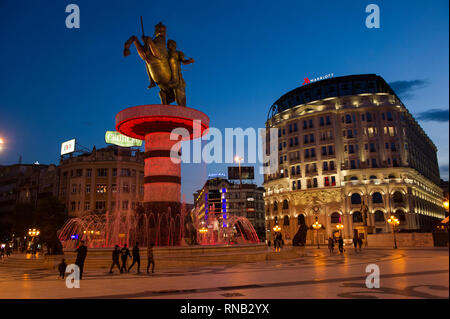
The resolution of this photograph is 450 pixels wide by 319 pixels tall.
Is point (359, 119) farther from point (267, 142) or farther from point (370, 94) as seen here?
point (267, 142)

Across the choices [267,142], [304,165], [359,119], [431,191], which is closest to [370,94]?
[359,119]

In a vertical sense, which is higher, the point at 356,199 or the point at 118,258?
the point at 356,199

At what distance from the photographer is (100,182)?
64938mm

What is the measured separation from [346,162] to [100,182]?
1836 inches

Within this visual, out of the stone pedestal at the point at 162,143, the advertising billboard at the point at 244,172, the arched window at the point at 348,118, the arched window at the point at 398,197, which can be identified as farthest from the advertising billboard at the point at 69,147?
the arched window at the point at 398,197

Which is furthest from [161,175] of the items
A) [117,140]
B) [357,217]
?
[357,217]

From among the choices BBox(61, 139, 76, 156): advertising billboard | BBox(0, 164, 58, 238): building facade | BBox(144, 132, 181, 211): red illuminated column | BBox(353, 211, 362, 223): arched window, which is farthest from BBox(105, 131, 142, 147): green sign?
BBox(144, 132, 181, 211): red illuminated column

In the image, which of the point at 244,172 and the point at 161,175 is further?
the point at 244,172

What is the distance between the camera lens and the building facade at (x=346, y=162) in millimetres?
63844

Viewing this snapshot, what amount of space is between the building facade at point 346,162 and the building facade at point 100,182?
30.3 m

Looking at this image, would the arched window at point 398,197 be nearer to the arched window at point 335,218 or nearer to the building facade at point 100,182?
the arched window at point 335,218

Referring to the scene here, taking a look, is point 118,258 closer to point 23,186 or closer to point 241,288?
point 241,288

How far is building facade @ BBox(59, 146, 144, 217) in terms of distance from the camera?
6388 cm

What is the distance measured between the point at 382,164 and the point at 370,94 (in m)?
14.3
